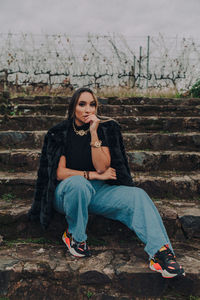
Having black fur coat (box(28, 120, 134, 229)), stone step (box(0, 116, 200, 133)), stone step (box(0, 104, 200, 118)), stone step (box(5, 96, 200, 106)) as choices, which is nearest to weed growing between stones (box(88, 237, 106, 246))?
black fur coat (box(28, 120, 134, 229))

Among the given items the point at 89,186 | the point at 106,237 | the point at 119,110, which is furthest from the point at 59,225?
the point at 119,110

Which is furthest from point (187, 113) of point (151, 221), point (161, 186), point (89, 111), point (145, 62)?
point (145, 62)

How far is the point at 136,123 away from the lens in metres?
3.66

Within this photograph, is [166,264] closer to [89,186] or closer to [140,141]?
[89,186]

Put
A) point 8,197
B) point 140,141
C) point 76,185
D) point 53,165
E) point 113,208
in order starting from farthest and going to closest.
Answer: point 140,141 < point 8,197 < point 53,165 < point 113,208 < point 76,185

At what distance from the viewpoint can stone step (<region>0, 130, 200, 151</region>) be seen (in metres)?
3.20

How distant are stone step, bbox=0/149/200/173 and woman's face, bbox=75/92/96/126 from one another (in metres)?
0.89

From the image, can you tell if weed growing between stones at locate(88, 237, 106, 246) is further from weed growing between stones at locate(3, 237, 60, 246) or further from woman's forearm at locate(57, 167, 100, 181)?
woman's forearm at locate(57, 167, 100, 181)

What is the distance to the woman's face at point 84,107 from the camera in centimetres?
215

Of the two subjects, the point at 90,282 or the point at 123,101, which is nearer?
the point at 90,282

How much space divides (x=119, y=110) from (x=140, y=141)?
1042 millimetres

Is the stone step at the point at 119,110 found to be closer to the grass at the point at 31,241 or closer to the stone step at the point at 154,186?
the stone step at the point at 154,186

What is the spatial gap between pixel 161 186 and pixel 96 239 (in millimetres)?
852

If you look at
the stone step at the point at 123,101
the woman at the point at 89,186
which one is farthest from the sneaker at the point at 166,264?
the stone step at the point at 123,101
